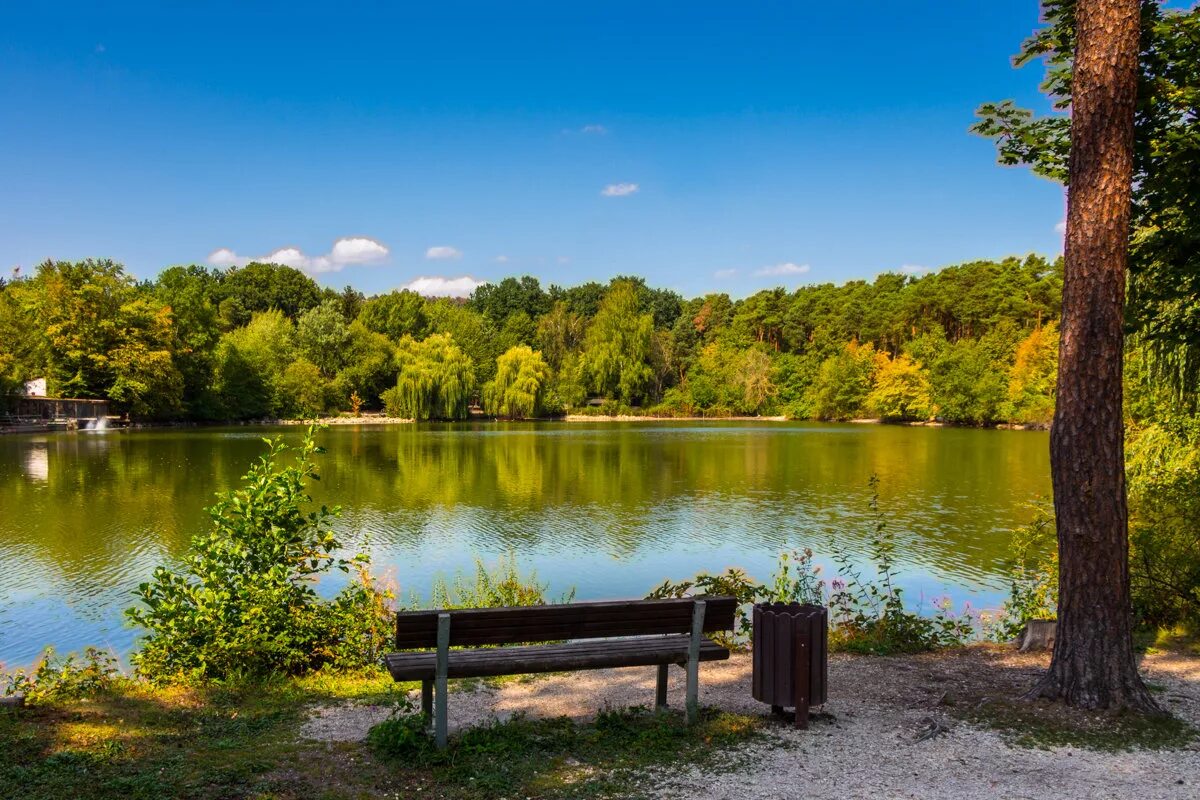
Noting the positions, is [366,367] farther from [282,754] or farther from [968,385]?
[282,754]

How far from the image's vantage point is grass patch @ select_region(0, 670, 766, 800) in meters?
3.60

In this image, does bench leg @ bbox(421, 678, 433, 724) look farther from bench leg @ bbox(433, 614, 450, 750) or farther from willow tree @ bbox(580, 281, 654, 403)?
willow tree @ bbox(580, 281, 654, 403)

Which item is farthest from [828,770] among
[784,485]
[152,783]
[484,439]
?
[484,439]

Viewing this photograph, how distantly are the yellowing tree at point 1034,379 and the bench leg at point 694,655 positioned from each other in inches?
2057

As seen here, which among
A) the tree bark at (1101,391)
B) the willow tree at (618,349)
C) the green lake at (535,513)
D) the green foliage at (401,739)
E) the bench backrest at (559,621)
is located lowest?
the green lake at (535,513)

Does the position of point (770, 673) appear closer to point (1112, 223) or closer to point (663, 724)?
point (663, 724)

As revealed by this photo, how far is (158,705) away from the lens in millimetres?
4848

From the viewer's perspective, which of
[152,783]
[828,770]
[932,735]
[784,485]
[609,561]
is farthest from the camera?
[784,485]

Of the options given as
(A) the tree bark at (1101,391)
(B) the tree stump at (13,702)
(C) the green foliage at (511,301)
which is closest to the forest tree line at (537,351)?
Result: (C) the green foliage at (511,301)

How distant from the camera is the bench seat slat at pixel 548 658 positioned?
426 cm

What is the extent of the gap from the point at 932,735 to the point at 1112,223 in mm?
3178

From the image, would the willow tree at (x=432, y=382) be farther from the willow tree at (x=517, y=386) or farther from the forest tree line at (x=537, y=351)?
the willow tree at (x=517, y=386)

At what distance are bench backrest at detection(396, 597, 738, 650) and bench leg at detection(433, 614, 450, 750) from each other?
→ 6 centimetres

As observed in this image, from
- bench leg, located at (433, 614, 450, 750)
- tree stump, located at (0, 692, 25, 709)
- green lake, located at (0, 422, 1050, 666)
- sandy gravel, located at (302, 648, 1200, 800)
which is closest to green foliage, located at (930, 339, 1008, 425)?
green lake, located at (0, 422, 1050, 666)
